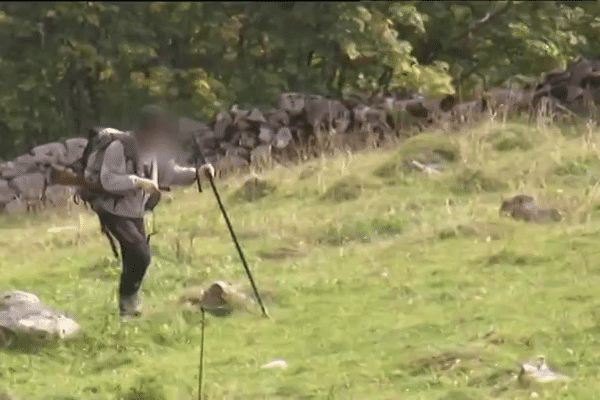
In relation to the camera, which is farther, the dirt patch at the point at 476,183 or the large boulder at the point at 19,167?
the large boulder at the point at 19,167

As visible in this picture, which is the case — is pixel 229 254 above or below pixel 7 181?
above

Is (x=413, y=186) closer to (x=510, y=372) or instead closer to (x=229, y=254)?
(x=229, y=254)

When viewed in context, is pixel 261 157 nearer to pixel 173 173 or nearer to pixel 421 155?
pixel 421 155

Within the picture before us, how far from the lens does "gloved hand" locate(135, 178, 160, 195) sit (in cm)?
777

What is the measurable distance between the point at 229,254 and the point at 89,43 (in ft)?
27.4

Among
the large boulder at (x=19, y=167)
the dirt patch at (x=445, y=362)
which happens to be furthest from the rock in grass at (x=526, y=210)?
the large boulder at (x=19, y=167)

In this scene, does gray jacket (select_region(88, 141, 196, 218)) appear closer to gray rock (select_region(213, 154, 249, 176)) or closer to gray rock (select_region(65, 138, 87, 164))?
gray rock (select_region(213, 154, 249, 176))

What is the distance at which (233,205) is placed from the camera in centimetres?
1305

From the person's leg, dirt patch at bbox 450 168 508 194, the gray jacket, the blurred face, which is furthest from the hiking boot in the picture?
dirt patch at bbox 450 168 508 194

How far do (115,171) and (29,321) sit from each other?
1409 mm

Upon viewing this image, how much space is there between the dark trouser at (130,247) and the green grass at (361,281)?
31 centimetres

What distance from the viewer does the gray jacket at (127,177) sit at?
7.79 metres

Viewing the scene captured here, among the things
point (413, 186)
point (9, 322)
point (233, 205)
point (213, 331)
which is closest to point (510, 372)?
point (213, 331)

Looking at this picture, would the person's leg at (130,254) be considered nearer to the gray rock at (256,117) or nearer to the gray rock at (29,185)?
the gray rock at (29,185)
